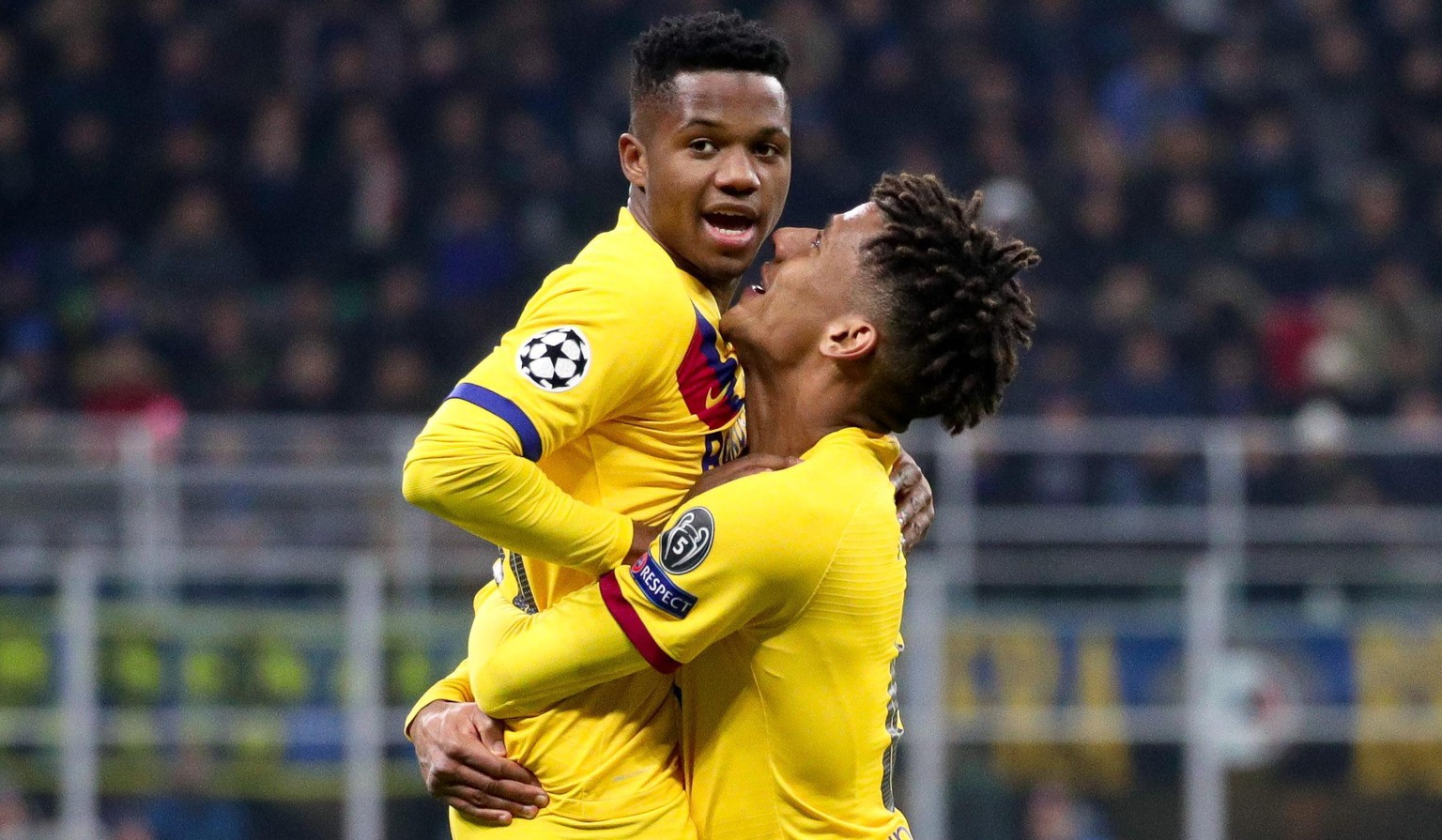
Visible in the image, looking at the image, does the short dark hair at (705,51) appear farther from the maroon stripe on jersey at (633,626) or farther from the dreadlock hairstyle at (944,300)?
the maroon stripe on jersey at (633,626)

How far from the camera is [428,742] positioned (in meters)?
2.98

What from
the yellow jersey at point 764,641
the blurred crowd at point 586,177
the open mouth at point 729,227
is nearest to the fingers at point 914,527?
the yellow jersey at point 764,641

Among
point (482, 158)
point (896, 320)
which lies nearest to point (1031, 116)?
point (482, 158)

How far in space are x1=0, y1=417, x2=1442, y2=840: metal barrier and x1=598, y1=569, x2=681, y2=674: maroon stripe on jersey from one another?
4105mm

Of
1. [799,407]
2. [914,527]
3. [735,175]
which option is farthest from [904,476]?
[735,175]

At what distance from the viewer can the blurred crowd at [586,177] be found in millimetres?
9461

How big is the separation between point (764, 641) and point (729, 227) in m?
0.58

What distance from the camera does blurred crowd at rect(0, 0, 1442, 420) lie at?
946 centimetres

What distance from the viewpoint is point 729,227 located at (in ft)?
9.61

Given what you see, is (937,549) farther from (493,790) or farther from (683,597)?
(683,597)

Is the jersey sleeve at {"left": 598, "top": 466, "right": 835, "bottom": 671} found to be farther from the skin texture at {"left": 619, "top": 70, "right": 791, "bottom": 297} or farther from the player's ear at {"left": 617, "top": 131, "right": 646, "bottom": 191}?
the player's ear at {"left": 617, "top": 131, "right": 646, "bottom": 191}

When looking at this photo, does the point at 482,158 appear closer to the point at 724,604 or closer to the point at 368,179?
the point at 368,179

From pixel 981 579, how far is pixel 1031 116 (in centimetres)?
455

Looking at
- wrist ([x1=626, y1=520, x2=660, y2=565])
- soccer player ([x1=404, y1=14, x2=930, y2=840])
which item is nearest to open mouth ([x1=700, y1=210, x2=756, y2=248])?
soccer player ([x1=404, y1=14, x2=930, y2=840])
